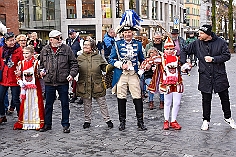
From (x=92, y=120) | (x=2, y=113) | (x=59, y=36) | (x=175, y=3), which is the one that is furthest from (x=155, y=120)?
(x=175, y=3)

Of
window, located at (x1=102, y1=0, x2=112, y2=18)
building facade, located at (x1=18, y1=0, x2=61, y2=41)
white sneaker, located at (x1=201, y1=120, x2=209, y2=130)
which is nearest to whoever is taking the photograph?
Answer: white sneaker, located at (x1=201, y1=120, x2=209, y2=130)

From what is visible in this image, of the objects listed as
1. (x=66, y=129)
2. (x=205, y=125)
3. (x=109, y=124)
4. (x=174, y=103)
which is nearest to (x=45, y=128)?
(x=66, y=129)

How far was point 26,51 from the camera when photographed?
25.8ft

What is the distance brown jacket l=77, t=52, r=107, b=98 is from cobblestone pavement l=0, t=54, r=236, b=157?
0.70 m

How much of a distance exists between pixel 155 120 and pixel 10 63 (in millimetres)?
3216

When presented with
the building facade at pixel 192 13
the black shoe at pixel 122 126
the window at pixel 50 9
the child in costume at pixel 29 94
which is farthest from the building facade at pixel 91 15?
the black shoe at pixel 122 126

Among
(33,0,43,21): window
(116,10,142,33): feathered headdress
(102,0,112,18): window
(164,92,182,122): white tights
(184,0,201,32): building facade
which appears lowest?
(164,92,182,122): white tights

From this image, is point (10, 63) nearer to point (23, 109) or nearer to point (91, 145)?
point (23, 109)

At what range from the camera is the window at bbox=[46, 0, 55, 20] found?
43031 mm

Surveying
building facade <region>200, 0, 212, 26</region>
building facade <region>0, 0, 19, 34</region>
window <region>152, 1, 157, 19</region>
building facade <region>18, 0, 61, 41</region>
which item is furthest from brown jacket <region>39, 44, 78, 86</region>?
building facade <region>200, 0, 212, 26</region>

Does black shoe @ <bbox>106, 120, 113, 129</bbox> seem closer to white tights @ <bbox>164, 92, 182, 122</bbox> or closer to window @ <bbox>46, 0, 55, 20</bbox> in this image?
white tights @ <bbox>164, 92, 182, 122</bbox>

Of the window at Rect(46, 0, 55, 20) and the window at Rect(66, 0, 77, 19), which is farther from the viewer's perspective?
the window at Rect(66, 0, 77, 19)

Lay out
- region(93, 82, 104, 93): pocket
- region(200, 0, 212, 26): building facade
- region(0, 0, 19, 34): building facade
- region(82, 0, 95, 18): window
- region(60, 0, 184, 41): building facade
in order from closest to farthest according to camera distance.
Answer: region(93, 82, 104, 93): pocket
region(0, 0, 19, 34): building facade
region(60, 0, 184, 41): building facade
region(82, 0, 95, 18): window
region(200, 0, 212, 26): building facade

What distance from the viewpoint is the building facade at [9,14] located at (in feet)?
87.0
